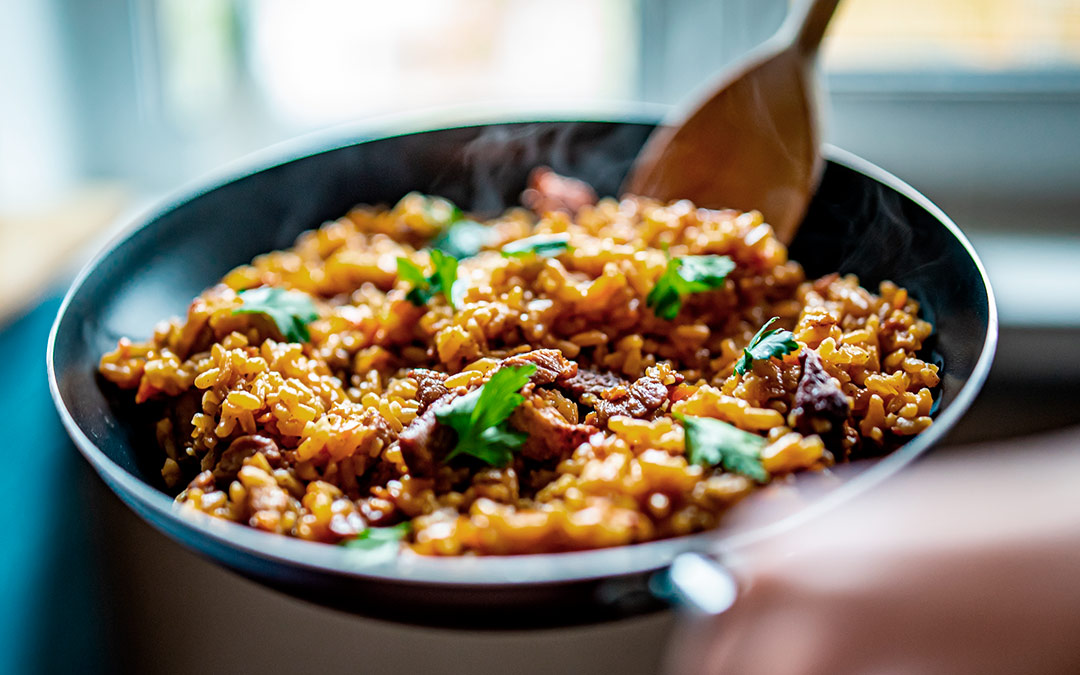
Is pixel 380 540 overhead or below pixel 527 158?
below

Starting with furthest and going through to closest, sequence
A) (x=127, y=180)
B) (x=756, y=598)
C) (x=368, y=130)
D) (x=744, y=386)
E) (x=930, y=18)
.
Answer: (x=127, y=180)
(x=930, y=18)
(x=368, y=130)
(x=744, y=386)
(x=756, y=598)

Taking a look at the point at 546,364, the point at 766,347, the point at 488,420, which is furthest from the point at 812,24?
the point at 488,420

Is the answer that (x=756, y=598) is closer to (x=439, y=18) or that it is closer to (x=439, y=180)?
(x=439, y=180)

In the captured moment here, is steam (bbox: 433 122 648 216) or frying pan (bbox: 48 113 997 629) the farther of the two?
steam (bbox: 433 122 648 216)

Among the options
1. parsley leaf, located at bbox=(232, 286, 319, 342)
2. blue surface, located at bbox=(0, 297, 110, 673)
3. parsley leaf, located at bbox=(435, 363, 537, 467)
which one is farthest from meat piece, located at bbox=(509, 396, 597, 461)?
blue surface, located at bbox=(0, 297, 110, 673)

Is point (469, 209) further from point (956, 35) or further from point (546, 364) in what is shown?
point (956, 35)

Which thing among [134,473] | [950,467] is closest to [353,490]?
[134,473]

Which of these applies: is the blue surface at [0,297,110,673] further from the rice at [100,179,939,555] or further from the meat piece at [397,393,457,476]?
the meat piece at [397,393,457,476]
